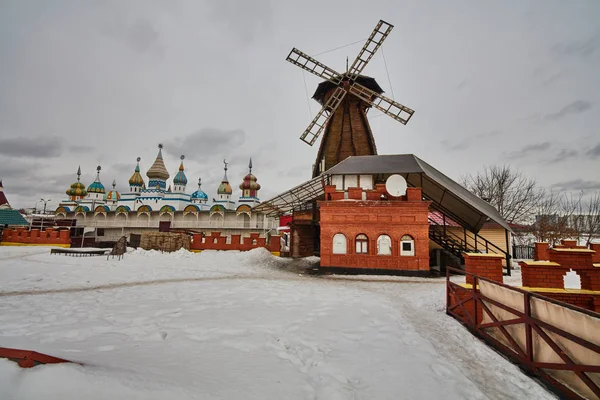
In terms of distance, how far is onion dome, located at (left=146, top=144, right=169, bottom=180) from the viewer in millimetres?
50812

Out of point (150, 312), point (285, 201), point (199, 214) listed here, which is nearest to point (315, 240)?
point (285, 201)

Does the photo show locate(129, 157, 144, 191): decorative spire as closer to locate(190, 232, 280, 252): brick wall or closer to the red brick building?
locate(190, 232, 280, 252): brick wall

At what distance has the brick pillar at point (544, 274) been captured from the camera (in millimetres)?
5520

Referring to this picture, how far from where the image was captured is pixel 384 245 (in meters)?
13.8

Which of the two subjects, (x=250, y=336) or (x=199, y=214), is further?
(x=199, y=214)

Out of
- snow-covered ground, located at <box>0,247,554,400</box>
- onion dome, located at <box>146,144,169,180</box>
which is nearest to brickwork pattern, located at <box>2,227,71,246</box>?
snow-covered ground, located at <box>0,247,554,400</box>

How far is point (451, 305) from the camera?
6750 mm

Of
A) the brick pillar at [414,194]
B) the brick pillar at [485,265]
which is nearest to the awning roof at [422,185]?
the brick pillar at [414,194]

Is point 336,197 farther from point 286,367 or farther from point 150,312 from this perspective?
point 286,367

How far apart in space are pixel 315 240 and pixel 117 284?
1701 cm

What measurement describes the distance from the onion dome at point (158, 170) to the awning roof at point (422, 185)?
131 feet

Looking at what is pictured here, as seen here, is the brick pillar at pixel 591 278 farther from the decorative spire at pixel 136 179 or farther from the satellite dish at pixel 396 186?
the decorative spire at pixel 136 179

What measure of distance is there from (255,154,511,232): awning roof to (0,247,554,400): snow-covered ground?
8.05m

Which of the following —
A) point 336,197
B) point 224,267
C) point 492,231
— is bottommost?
point 224,267
